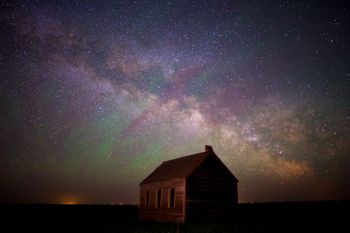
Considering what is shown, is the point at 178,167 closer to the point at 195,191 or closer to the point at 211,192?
the point at 195,191

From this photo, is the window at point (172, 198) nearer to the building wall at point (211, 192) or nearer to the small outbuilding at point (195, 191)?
the small outbuilding at point (195, 191)

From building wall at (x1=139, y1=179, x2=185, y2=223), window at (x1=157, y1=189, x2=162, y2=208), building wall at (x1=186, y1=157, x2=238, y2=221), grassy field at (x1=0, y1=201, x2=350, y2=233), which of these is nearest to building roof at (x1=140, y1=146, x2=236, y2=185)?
building wall at (x1=186, y1=157, x2=238, y2=221)

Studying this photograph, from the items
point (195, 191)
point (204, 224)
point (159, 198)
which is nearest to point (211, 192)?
point (195, 191)

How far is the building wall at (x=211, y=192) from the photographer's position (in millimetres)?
26422

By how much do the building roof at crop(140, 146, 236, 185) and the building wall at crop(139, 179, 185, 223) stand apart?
0.58 meters

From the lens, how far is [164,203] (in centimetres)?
2895

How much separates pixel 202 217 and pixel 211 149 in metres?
6.32

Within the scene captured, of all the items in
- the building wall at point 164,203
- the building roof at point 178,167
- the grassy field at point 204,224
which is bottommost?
the grassy field at point 204,224

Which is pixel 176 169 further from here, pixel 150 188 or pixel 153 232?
→ pixel 153 232

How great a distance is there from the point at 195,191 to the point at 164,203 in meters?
3.93

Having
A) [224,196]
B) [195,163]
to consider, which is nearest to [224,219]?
[224,196]

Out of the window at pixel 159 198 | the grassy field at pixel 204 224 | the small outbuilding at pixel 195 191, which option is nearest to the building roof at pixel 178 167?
the small outbuilding at pixel 195 191

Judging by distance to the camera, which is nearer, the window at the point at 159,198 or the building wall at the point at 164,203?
the building wall at the point at 164,203

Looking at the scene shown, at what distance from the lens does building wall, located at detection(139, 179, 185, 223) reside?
26.5 metres
